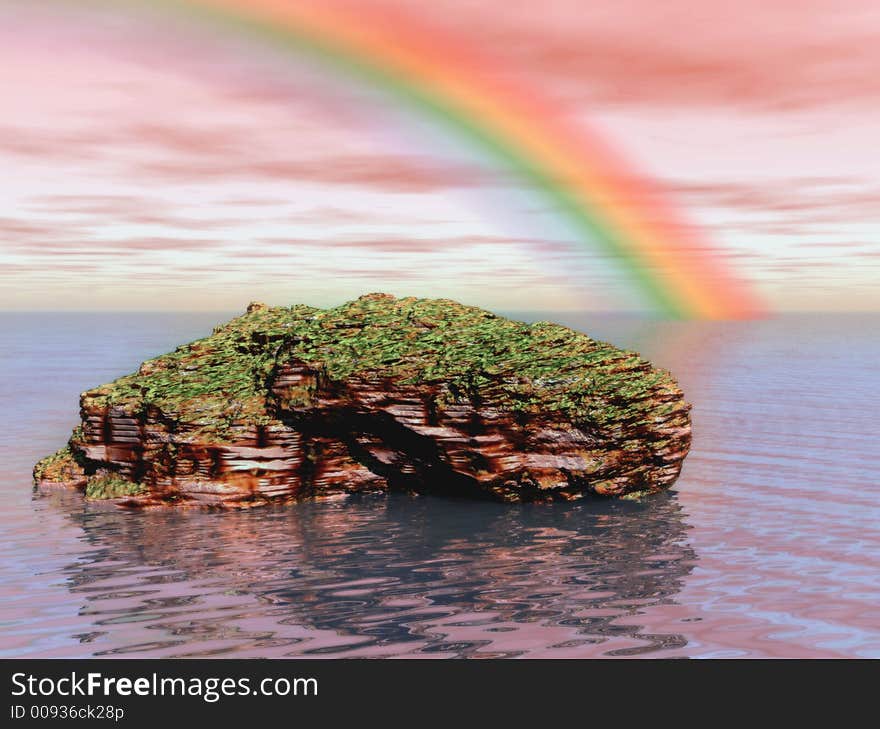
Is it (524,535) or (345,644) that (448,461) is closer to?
(524,535)

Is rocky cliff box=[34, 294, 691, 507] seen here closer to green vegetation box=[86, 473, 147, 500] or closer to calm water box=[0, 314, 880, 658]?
green vegetation box=[86, 473, 147, 500]

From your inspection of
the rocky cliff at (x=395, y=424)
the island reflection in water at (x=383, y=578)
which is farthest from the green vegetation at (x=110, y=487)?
the island reflection in water at (x=383, y=578)

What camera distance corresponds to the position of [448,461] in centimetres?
2286

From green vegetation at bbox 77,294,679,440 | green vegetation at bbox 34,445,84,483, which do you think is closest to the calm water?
green vegetation at bbox 34,445,84,483

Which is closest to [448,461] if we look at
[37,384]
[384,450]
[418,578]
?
[384,450]

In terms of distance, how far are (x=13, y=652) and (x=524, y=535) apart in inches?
475

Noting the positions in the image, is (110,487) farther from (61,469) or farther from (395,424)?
(395,424)

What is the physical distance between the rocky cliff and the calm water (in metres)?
0.84

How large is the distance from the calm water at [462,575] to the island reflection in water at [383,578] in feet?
0.18

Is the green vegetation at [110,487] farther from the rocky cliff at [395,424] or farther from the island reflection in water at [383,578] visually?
the island reflection in water at [383,578]

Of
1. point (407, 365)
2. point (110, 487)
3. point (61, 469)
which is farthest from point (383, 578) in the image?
point (61, 469)

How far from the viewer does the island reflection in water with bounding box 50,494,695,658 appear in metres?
14.0

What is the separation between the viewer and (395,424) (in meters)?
23.1
